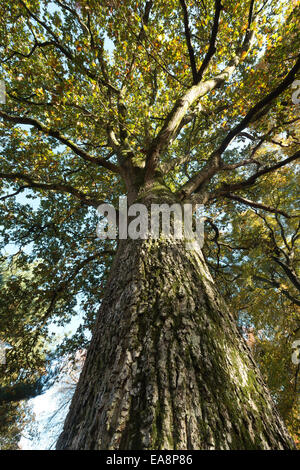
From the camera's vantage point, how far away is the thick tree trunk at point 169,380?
3.14ft

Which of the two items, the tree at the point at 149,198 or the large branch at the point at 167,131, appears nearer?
the tree at the point at 149,198

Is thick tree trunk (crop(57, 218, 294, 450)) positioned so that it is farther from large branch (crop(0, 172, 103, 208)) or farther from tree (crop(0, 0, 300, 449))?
large branch (crop(0, 172, 103, 208))

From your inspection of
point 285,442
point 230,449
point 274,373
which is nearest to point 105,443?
point 230,449

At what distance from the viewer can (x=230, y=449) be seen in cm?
91

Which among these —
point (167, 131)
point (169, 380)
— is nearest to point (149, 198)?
point (167, 131)

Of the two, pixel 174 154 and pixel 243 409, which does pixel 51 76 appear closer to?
pixel 174 154

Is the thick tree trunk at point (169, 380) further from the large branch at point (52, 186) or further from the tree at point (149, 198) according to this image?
the large branch at point (52, 186)

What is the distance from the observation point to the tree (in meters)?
1.07

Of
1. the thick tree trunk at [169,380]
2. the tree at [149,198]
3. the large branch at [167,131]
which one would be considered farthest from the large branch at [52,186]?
the thick tree trunk at [169,380]

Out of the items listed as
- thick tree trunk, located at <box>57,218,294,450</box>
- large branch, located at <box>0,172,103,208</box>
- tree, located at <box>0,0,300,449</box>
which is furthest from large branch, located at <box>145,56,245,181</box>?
thick tree trunk, located at <box>57,218,294,450</box>
